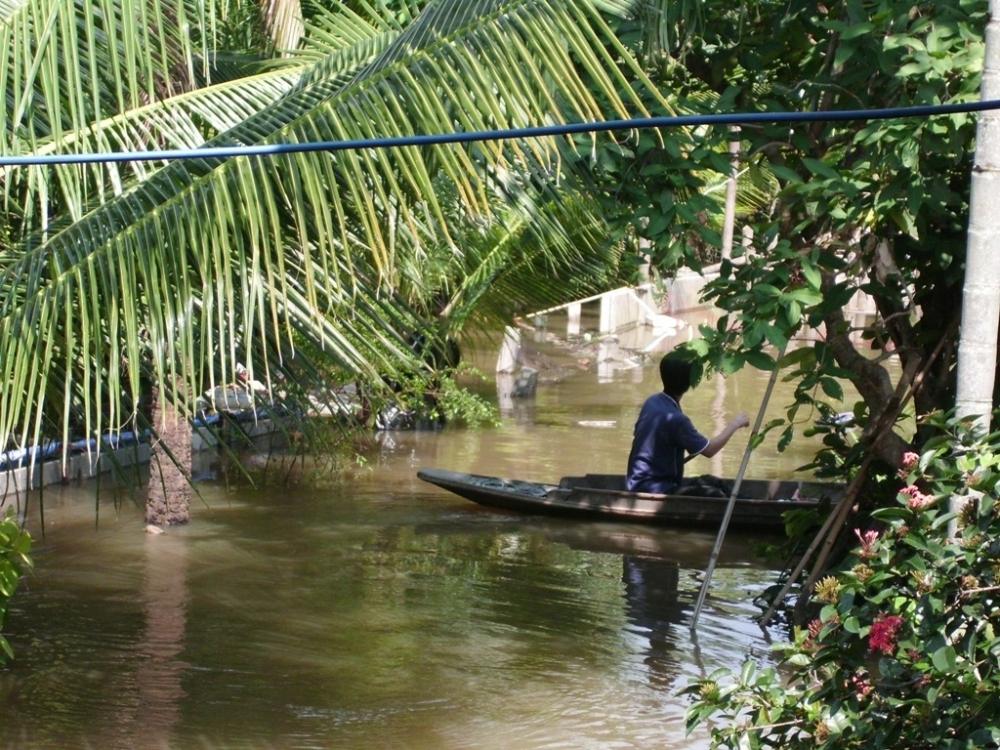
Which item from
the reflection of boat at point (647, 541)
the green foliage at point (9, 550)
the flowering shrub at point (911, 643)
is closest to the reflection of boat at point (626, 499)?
the reflection of boat at point (647, 541)

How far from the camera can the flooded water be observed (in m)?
7.08

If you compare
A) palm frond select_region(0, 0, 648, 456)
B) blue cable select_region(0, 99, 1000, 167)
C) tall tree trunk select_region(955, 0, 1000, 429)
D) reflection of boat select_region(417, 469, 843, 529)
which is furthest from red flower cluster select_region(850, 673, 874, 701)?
reflection of boat select_region(417, 469, 843, 529)

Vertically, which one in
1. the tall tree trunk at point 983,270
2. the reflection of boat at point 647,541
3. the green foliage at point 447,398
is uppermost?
the tall tree trunk at point 983,270

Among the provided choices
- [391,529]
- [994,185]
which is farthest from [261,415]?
[994,185]

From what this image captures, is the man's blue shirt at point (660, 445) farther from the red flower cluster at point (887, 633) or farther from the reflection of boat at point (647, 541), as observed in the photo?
the red flower cluster at point (887, 633)

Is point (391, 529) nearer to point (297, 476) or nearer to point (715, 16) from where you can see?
point (297, 476)

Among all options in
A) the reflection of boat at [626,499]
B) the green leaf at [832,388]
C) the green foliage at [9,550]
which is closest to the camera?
the green foliage at [9,550]

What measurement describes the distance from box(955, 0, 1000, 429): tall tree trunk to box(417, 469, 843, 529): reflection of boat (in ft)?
18.2

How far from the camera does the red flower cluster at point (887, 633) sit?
402cm

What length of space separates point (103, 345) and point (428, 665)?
11.3ft

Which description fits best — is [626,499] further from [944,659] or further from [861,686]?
[944,659]

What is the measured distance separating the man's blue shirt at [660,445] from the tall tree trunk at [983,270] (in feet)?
19.0

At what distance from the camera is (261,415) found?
14.0 meters

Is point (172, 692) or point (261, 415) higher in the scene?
point (261, 415)
